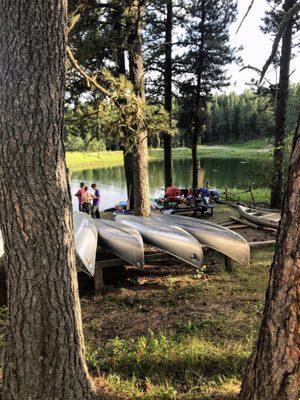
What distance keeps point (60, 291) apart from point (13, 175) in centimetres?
102

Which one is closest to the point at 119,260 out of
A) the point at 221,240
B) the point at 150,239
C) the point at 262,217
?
the point at 150,239

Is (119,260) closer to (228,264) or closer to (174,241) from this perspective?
(174,241)

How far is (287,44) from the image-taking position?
15.1m

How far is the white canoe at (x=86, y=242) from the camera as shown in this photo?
697 centimetres

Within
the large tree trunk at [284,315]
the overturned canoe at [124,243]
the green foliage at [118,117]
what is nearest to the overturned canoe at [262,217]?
the green foliage at [118,117]

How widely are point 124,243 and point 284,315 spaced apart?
5337mm

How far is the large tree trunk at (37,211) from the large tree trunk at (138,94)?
23.3 ft

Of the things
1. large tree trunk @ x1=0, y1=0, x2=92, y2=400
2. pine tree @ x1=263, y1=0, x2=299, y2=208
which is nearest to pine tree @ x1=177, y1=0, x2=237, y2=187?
pine tree @ x1=263, y1=0, x2=299, y2=208

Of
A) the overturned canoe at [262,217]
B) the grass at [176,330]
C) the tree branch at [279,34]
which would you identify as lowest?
the grass at [176,330]

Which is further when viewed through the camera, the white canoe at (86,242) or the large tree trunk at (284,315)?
the white canoe at (86,242)

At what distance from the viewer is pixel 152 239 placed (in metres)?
8.30

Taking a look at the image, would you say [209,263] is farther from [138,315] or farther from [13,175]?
[13,175]

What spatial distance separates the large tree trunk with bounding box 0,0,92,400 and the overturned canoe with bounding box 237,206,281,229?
9740 millimetres

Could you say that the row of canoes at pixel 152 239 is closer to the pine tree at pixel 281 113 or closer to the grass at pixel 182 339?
the grass at pixel 182 339
